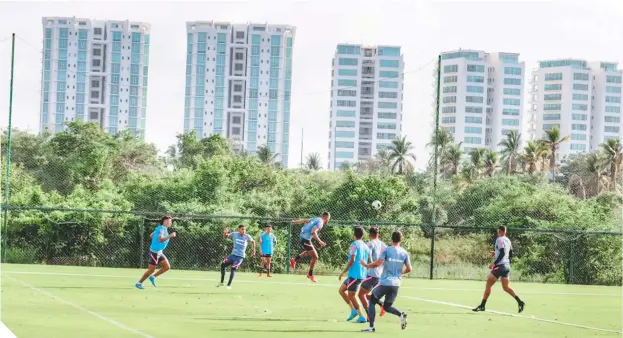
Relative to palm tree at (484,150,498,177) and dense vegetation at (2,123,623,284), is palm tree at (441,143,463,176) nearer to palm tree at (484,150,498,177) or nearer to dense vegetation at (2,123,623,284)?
palm tree at (484,150,498,177)

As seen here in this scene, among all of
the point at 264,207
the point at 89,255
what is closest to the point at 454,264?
the point at 264,207

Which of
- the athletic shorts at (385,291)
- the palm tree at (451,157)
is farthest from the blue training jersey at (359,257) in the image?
the palm tree at (451,157)

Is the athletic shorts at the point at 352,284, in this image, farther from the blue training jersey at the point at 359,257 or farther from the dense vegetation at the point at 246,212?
the dense vegetation at the point at 246,212

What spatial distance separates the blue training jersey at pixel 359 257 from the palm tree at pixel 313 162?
458ft

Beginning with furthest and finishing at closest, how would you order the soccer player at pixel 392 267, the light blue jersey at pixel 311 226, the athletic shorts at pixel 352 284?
1. the light blue jersey at pixel 311 226
2. the athletic shorts at pixel 352 284
3. the soccer player at pixel 392 267

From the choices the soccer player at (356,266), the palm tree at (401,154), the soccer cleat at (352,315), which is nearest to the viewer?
the soccer player at (356,266)

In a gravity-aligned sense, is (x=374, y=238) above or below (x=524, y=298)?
above

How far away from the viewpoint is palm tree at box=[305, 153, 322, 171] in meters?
159

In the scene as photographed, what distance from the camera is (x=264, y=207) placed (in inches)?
2004

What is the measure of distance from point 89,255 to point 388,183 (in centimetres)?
1717

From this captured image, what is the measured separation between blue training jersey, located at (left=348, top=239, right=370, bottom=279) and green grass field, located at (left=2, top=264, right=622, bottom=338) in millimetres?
914

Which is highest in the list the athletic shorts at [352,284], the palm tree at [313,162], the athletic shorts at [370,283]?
the palm tree at [313,162]

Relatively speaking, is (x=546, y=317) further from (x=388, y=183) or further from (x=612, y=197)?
(x=612, y=197)

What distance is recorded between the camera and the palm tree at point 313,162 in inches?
6275
